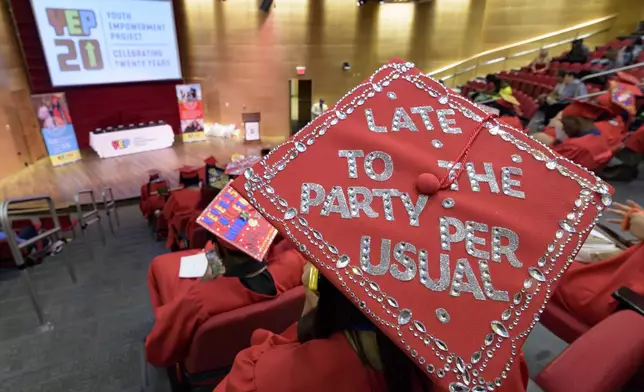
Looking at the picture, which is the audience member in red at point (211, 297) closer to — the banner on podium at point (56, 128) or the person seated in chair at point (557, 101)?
the person seated in chair at point (557, 101)

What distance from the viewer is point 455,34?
10055mm

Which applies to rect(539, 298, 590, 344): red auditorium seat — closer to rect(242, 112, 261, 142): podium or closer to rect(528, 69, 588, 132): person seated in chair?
rect(528, 69, 588, 132): person seated in chair

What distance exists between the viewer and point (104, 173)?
6.83m

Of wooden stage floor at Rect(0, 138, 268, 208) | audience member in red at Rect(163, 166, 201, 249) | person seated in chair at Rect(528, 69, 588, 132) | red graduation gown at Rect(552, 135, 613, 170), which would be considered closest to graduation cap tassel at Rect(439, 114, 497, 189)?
red graduation gown at Rect(552, 135, 613, 170)

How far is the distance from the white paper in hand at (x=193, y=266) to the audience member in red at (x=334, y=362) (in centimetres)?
111

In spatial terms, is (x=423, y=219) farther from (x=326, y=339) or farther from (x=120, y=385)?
(x=120, y=385)

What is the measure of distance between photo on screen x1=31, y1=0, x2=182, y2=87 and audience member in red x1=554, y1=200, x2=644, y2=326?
919 centimetres

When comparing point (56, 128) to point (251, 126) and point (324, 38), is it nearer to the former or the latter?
point (251, 126)

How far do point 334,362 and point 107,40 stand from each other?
913 cm

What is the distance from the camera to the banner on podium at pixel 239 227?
1.65 m

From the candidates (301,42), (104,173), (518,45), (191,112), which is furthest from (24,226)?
(518,45)

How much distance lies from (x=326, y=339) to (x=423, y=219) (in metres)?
0.36

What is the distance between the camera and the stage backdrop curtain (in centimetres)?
693

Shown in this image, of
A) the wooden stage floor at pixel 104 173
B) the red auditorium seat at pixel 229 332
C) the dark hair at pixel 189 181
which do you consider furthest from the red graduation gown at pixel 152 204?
the red auditorium seat at pixel 229 332
